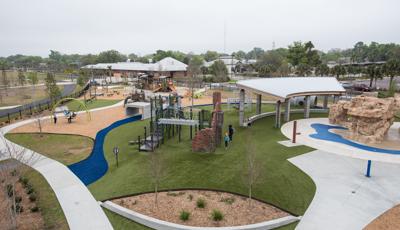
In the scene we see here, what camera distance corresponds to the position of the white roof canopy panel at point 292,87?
80.5 ft

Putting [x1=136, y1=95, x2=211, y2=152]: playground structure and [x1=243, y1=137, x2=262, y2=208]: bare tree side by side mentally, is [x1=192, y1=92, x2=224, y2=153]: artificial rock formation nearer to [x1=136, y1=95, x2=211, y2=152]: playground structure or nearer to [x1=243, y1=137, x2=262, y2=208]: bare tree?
[x1=136, y1=95, x2=211, y2=152]: playground structure

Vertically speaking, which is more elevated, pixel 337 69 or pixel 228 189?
pixel 337 69

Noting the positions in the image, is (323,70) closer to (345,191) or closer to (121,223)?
(345,191)

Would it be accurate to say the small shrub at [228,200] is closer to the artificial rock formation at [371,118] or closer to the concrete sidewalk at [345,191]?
the concrete sidewalk at [345,191]

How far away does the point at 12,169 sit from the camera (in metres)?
14.6

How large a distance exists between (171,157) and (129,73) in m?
82.6

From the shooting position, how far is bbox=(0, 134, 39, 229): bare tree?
10.3 metres

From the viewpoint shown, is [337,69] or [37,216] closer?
[37,216]

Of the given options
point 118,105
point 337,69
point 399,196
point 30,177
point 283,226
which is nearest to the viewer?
point 283,226

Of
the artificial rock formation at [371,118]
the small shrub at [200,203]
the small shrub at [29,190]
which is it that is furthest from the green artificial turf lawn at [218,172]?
the artificial rock formation at [371,118]

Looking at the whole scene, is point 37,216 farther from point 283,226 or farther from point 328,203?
point 328,203

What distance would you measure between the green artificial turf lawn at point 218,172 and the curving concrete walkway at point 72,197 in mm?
687

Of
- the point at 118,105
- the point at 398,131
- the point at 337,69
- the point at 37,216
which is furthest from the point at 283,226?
the point at 337,69

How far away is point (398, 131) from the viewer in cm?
2372
